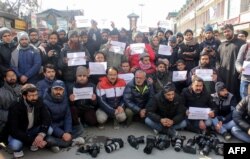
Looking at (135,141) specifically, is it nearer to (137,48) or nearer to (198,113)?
(198,113)

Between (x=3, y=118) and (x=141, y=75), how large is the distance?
2750mm

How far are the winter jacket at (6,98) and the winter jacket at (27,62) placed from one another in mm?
616

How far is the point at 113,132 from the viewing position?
6055 millimetres

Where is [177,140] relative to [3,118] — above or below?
below

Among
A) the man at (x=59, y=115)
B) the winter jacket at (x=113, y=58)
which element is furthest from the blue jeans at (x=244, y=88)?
the man at (x=59, y=115)

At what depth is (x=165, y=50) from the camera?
7352mm

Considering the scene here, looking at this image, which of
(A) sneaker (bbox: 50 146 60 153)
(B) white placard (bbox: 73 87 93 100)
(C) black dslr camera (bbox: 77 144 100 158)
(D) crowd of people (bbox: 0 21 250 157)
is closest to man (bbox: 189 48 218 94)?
(D) crowd of people (bbox: 0 21 250 157)

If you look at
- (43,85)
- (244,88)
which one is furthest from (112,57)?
(244,88)

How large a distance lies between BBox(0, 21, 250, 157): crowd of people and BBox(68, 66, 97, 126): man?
20mm

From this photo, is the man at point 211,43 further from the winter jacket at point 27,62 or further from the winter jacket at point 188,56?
the winter jacket at point 27,62

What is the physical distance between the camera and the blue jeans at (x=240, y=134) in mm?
5465

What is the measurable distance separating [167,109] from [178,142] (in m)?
0.81

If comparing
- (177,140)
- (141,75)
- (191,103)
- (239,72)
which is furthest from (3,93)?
(239,72)

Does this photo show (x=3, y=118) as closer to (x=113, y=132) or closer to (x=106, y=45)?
(x=113, y=132)
